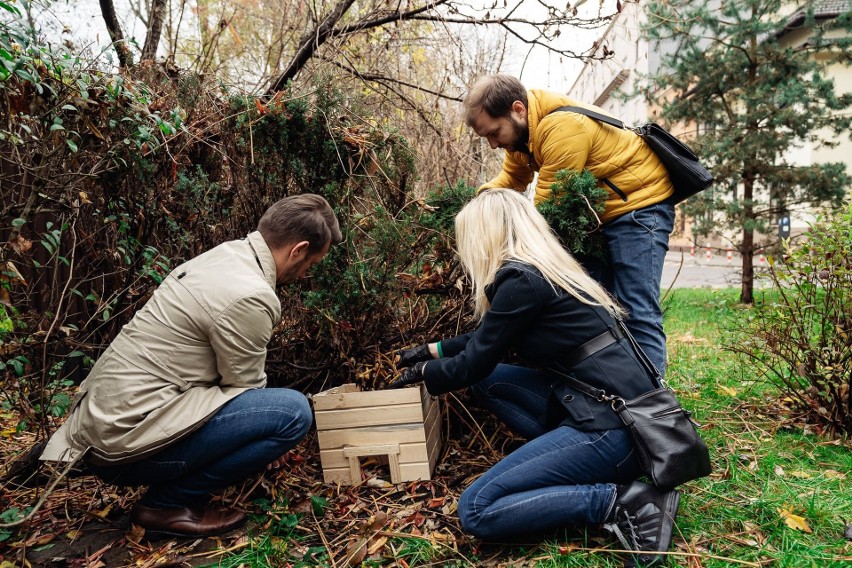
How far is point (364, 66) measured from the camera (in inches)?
206

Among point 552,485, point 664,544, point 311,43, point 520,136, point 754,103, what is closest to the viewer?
point 664,544

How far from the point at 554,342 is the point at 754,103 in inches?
327

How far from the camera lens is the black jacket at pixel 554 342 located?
221 centimetres

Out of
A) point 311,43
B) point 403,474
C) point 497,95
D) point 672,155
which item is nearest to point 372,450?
point 403,474

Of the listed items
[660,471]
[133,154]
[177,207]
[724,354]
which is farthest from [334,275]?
[724,354]

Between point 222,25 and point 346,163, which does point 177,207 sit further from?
point 222,25

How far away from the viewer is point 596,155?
289 cm

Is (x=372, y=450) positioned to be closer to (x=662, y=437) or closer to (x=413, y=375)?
(x=413, y=375)

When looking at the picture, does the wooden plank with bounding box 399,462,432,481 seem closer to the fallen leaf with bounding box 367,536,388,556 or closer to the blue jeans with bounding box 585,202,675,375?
the fallen leaf with bounding box 367,536,388,556

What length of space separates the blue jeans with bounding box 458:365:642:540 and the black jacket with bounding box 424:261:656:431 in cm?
8

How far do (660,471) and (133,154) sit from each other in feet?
9.14

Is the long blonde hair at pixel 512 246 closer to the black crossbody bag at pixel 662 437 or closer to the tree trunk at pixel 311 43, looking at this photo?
the black crossbody bag at pixel 662 437

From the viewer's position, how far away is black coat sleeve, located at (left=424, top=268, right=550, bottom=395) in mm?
2277

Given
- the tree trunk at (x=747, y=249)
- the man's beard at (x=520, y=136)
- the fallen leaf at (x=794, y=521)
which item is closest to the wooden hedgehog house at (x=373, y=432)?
the man's beard at (x=520, y=136)
